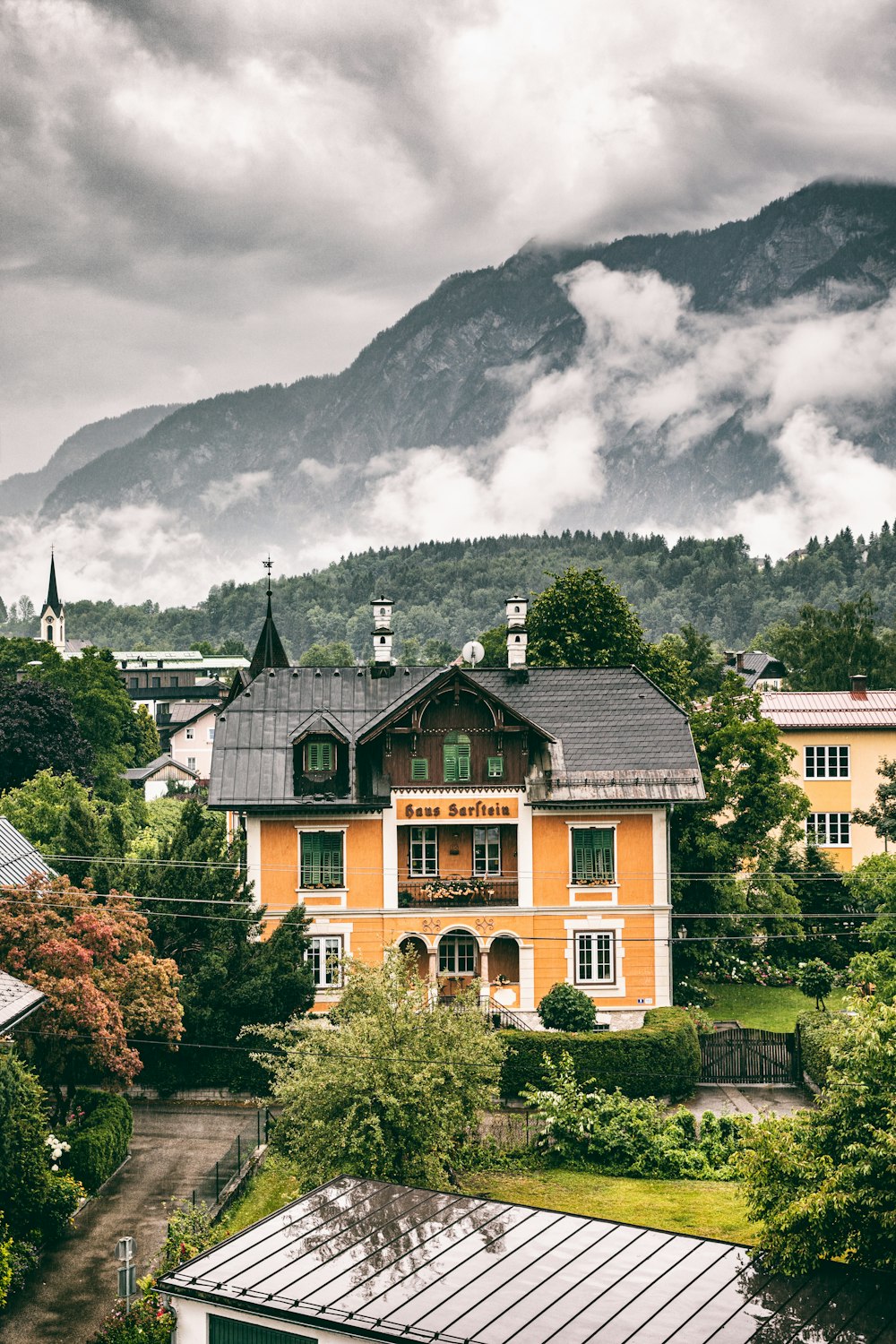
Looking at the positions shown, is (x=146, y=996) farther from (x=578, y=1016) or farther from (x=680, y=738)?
(x=680, y=738)

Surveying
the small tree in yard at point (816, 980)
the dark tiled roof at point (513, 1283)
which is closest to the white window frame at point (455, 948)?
the small tree in yard at point (816, 980)

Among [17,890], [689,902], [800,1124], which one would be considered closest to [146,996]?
[17,890]

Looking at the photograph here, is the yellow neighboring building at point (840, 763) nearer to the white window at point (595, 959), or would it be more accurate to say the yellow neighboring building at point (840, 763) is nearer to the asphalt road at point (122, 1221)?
the white window at point (595, 959)

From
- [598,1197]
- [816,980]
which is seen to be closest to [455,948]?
[816,980]

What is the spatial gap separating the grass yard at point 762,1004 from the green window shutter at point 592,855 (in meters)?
6.55

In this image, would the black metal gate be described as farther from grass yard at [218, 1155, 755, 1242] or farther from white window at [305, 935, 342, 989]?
white window at [305, 935, 342, 989]

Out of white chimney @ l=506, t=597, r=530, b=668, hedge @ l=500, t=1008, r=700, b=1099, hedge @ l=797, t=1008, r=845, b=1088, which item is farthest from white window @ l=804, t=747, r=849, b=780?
hedge @ l=500, t=1008, r=700, b=1099

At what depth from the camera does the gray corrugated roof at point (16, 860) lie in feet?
128

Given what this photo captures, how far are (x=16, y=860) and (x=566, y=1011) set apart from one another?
16747 millimetres

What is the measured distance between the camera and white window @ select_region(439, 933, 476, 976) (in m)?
47.9

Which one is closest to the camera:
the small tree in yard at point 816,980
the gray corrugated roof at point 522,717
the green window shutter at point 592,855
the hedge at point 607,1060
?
the hedge at point 607,1060

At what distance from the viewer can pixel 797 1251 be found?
2234cm

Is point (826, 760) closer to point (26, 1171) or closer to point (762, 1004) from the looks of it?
point (762, 1004)

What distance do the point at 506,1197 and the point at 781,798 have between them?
81.9 feet
